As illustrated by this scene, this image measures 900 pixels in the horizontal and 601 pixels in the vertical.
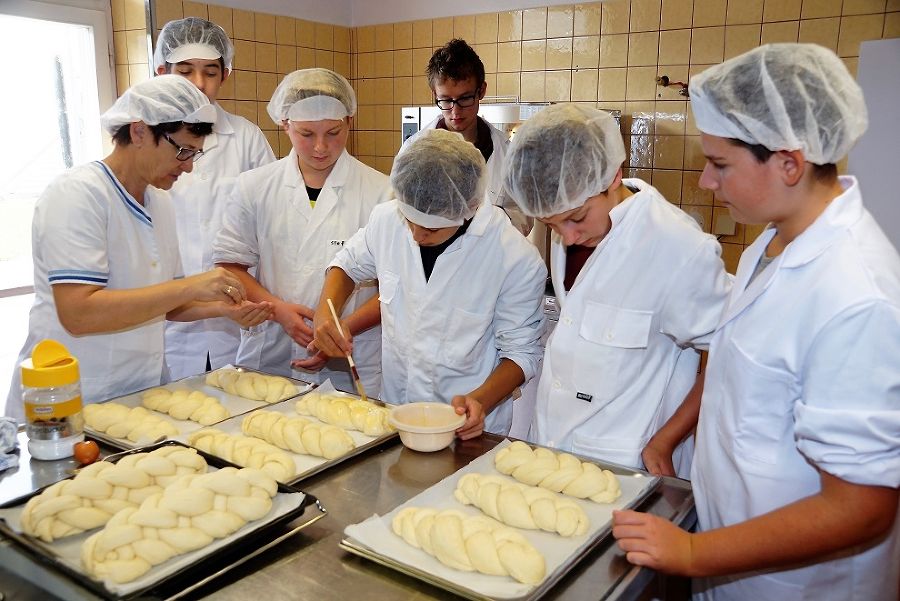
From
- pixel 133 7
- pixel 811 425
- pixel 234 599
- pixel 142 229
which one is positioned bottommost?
pixel 234 599

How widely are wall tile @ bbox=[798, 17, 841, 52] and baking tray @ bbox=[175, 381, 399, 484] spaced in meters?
2.90

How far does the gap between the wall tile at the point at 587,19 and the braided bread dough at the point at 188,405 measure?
3.15 m

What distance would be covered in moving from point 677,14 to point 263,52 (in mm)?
2604

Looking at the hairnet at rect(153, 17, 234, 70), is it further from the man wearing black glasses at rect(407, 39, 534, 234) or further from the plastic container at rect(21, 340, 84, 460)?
the plastic container at rect(21, 340, 84, 460)

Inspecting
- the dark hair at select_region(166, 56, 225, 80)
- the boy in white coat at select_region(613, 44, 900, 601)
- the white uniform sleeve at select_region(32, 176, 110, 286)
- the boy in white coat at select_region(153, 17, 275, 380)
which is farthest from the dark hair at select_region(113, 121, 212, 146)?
the boy in white coat at select_region(613, 44, 900, 601)

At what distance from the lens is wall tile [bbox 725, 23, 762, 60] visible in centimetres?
348

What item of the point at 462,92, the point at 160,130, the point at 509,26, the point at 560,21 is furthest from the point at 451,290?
the point at 509,26

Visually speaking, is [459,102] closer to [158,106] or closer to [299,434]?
[158,106]

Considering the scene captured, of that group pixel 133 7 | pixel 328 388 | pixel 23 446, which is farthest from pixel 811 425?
pixel 133 7

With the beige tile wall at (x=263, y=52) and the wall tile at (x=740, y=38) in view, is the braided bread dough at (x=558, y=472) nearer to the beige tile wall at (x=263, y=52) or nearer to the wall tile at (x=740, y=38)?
the wall tile at (x=740, y=38)

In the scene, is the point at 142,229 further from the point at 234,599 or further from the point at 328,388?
the point at 234,599

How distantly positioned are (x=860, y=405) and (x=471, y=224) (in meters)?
1.18

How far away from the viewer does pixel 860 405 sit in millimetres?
1044

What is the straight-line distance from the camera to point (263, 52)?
4512mm
